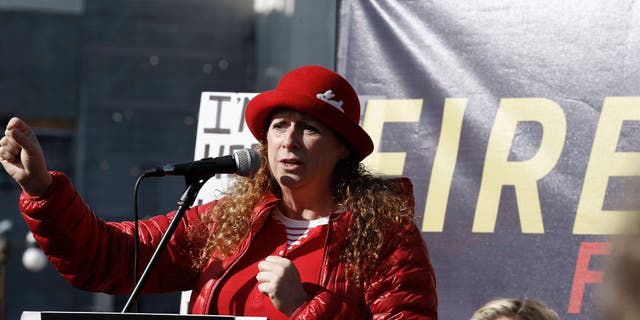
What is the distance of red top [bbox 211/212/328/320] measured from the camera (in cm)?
209

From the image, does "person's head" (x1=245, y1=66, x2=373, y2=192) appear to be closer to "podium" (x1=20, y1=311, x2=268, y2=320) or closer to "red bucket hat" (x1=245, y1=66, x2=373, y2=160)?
"red bucket hat" (x1=245, y1=66, x2=373, y2=160)

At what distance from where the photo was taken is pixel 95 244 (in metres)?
2.19

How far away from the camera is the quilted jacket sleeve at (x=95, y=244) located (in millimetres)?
2107

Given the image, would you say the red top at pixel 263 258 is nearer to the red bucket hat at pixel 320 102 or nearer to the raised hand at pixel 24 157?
the red bucket hat at pixel 320 102

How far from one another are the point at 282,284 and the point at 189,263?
435 millimetres

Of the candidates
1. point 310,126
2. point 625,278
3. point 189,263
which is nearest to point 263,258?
point 189,263

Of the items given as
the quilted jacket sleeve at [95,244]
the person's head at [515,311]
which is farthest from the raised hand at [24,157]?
the person's head at [515,311]

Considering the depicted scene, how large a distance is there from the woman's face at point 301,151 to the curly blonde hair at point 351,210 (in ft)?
0.20

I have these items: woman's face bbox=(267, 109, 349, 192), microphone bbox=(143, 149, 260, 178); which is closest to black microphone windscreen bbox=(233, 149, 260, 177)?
microphone bbox=(143, 149, 260, 178)

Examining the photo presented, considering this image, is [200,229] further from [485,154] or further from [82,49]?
[82,49]

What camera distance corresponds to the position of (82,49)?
14.4m

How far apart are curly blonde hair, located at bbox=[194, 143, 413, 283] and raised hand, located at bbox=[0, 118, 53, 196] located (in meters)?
0.40

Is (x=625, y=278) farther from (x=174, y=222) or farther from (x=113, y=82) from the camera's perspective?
(x=113, y=82)

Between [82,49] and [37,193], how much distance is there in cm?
1276
